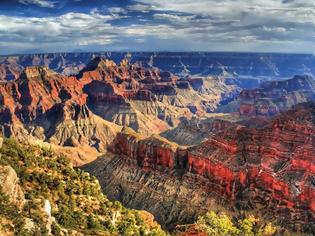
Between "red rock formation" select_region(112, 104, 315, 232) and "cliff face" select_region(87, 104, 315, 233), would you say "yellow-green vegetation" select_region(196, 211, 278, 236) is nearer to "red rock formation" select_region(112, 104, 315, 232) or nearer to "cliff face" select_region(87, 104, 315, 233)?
"cliff face" select_region(87, 104, 315, 233)

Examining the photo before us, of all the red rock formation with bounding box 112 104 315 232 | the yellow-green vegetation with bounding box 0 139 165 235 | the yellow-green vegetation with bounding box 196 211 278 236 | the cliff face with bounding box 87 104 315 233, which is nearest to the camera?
the yellow-green vegetation with bounding box 0 139 165 235

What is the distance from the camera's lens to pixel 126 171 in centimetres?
12638

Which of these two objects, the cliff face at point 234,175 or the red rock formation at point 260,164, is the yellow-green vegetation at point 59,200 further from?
the red rock formation at point 260,164

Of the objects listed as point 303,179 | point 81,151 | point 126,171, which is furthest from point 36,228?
point 81,151

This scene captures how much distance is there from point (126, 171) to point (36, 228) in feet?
268

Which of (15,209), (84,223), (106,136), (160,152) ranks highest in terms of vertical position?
(15,209)

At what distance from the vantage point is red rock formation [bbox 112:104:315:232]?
3794 inches

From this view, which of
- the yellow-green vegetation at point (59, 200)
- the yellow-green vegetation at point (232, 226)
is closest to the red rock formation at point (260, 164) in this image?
the yellow-green vegetation at point (232, 226)

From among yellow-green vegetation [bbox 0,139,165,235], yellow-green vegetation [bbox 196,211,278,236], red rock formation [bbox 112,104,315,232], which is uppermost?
yellow-green vegetation [bbox 0,139,165,235]

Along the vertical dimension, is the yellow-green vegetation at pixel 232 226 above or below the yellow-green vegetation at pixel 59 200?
below

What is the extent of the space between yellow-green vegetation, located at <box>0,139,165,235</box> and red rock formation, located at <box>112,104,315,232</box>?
36.4 m

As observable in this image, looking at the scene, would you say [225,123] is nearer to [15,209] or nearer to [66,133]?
[66,133]

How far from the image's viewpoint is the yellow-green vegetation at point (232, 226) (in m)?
86.4

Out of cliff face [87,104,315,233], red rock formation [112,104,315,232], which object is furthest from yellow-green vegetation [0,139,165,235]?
red rock formation [112,104,315,232]
